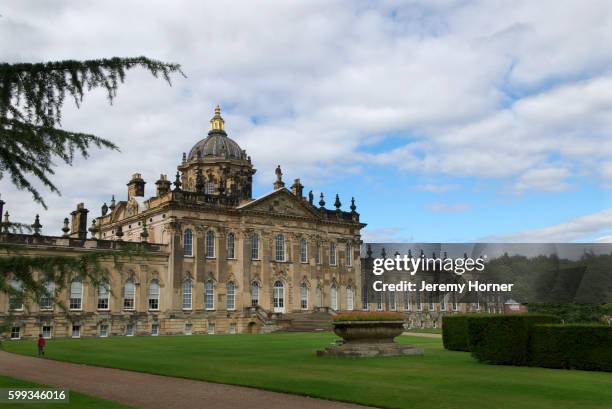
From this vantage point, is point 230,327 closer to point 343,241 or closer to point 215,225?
point 215,225

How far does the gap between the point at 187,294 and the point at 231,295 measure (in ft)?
13.5

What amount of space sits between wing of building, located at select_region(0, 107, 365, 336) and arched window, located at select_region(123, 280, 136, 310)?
0.26 feet

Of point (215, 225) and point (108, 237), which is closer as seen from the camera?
point (215, 225)

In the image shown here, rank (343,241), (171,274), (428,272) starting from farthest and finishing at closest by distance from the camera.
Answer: (428,272)
(343,241)
(171,274)

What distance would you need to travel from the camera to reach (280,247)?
59.3 metres

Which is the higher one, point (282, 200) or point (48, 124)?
point (282, 200)

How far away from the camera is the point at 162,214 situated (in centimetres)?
5412

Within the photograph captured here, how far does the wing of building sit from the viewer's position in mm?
49156

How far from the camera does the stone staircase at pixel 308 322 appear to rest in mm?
51438

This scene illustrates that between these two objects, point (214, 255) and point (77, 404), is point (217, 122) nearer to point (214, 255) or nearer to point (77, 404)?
point (214, 255)

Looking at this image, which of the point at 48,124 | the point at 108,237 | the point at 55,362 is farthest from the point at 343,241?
the point at 48,124

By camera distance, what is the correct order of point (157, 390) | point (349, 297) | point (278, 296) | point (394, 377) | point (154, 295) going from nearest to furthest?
1. point (157, 390)
2. point (394, 377)
3. point (154, 295)
4. point (278, 296)
5. point (349, 297)

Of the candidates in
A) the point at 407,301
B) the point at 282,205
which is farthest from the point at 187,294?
the point at 407,301

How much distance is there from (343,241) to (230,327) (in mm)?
14827
